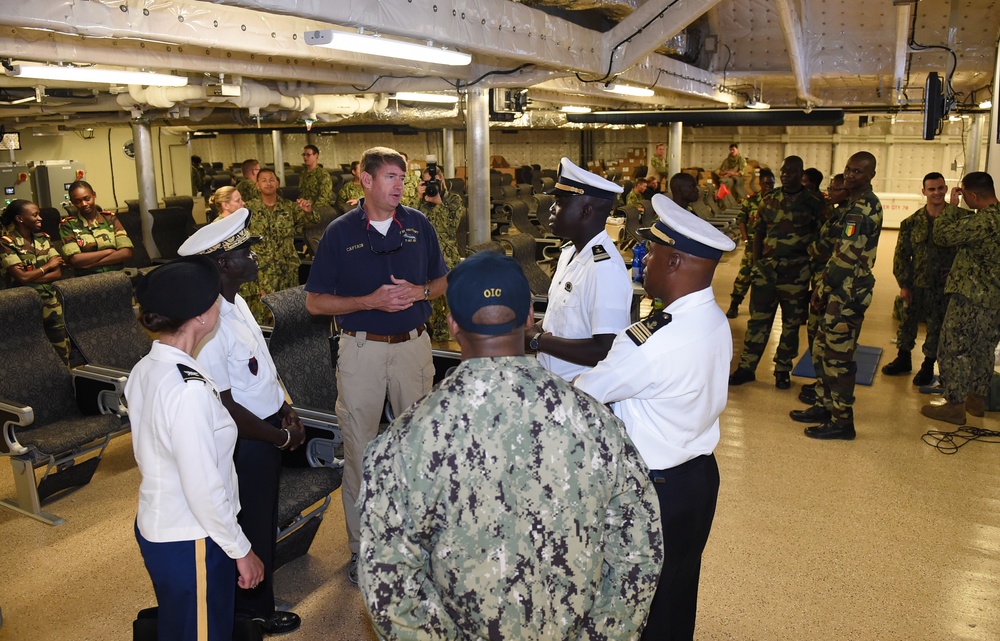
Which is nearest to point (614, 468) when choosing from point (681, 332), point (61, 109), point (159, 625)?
point (681, 332)

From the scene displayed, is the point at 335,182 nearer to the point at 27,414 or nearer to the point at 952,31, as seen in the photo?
the point at 952,31

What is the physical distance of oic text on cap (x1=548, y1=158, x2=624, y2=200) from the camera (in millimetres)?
2711

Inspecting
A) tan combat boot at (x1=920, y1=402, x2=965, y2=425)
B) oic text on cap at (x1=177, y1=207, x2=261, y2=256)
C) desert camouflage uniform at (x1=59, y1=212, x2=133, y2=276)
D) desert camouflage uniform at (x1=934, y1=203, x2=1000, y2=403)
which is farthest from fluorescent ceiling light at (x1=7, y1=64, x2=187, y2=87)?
tan combat boot at (x1=920, y1=402, x2=965, y2=425)

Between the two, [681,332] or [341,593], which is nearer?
[681,332]

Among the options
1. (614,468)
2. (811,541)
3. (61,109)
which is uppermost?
(61,109)

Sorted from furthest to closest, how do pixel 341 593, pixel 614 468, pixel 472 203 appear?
1. pixel 472 203
2. pixel 341 593
3. pixel 614 468

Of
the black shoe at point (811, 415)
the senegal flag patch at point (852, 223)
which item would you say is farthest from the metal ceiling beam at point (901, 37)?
the black shoe at point (811, 415)

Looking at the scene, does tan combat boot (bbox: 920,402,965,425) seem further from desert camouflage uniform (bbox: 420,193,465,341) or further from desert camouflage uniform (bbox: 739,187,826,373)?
desert camouflage uniform (bbox: 420,193,465,341)

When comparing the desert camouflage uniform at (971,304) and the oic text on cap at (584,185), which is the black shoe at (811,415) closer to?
the desert camouflage uniform at (971,304)

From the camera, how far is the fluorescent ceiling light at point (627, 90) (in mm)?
7902

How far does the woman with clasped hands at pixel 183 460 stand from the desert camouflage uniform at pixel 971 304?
4421 mm

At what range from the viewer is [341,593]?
3.02 metres

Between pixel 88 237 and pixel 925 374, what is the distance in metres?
6.12

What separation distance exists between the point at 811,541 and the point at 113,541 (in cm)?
302
